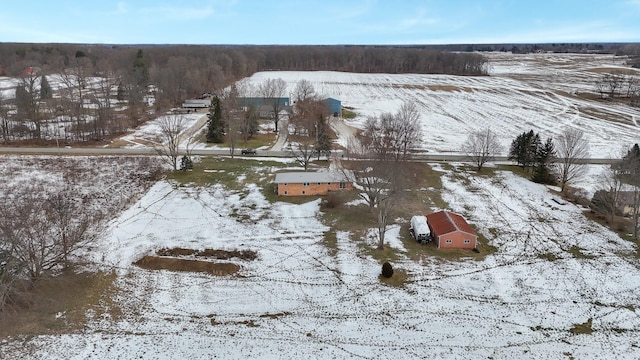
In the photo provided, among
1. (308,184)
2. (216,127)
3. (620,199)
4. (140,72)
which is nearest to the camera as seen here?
(620,199)

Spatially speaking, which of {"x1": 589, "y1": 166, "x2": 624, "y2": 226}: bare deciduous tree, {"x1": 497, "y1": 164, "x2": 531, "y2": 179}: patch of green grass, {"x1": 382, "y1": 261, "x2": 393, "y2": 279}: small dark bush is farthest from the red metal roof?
{"x1": 497, "y1": 164, "x2": 531, "y2": 179}: patch of green grass

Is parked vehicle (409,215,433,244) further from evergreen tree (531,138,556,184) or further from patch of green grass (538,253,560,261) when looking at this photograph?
evergreen tree (531,138,556,184)

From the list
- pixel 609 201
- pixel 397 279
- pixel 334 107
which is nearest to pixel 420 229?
pixel 397 279

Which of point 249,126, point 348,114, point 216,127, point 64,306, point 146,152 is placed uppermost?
point 348,114

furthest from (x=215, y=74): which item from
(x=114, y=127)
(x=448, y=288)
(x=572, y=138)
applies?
(x=448, y=288)

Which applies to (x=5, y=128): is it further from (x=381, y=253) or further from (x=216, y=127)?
(x=381, y=253)

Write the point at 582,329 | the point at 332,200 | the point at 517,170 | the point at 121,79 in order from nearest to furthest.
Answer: the point at 582,329 → the point at 332,200 → the point at 517,170 → the point at 121,79
